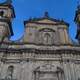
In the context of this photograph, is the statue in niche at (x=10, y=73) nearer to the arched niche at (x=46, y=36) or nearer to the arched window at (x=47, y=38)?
the arched niche at (x=46, y=36)

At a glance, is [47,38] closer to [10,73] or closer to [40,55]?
[40,55]

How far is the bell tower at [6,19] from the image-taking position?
73.5ft

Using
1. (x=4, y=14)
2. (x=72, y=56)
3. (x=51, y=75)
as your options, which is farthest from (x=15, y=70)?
(x=4, y=14)

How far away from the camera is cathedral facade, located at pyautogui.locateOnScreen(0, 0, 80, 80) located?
63.4 ft

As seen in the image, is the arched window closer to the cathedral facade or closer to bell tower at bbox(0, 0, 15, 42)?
the cathedral facade

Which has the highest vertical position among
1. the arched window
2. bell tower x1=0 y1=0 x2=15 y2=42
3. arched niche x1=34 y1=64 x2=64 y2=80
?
bell tower x1=0 y1=0 x2=15 y2=42

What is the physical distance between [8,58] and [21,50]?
124 cm

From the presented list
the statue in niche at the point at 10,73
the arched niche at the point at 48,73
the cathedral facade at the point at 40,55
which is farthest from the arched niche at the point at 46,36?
the statue in niche at the point at 10,73

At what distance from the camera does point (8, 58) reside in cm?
2003

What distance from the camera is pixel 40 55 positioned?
2025 centimetres

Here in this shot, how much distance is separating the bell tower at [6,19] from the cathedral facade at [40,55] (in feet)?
0.30

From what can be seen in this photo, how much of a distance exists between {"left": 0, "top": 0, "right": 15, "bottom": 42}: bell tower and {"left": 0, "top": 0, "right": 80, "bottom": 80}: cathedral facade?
9 centimetres

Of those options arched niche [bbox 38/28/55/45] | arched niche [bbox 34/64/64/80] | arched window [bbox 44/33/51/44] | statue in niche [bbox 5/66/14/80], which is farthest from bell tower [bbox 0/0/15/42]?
arched niche [bbox 34/64/64/80]

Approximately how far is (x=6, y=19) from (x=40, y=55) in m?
5.39
